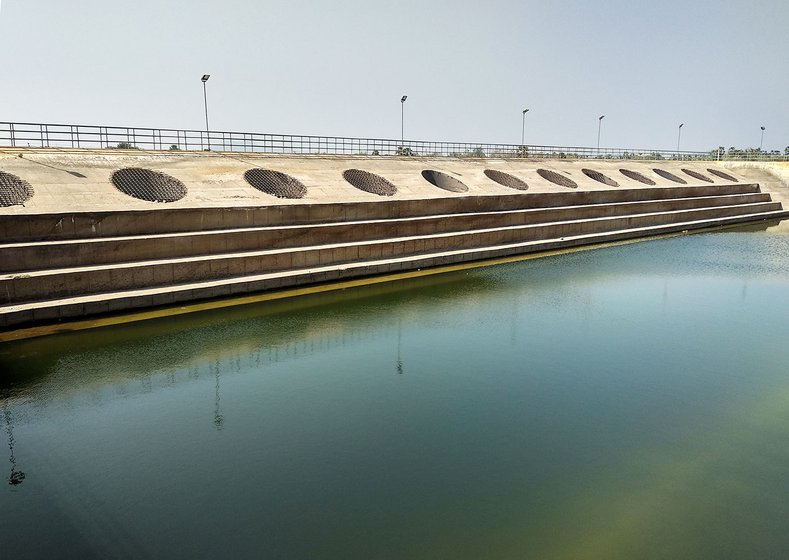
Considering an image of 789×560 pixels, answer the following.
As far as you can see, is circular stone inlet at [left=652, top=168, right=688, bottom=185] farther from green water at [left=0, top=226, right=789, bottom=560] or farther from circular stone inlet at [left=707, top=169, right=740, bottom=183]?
green water at [left=0, top=226, right=789, bottom=560]

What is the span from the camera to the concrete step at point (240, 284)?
10.6 meters

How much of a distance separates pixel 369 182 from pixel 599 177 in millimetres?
14010

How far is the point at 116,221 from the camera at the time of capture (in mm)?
12703

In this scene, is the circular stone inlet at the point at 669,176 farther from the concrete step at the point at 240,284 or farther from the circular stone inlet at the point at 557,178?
the concrete step at the point at 240,284

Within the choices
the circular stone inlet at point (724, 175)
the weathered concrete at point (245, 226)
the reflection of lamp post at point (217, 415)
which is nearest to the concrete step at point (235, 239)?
the weathered concrete at point (245, 226)

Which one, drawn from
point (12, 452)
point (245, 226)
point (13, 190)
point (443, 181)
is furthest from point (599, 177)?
point (12, 452)

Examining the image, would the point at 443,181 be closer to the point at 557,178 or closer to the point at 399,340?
the point at 557,178

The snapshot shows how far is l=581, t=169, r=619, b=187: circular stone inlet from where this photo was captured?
27725mm

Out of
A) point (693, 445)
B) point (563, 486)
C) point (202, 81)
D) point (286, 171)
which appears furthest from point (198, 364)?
point (202, 81)

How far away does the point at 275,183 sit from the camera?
17797 millimetres

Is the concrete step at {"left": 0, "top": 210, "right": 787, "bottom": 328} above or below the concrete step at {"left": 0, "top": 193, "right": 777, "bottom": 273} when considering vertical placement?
below

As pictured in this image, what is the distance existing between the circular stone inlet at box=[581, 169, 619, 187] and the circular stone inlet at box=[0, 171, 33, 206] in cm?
2333

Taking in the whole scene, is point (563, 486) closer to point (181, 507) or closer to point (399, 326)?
point (181, 507)

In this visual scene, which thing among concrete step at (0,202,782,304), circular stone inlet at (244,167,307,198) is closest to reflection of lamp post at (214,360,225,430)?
concrete step at (0,202,782,304)
